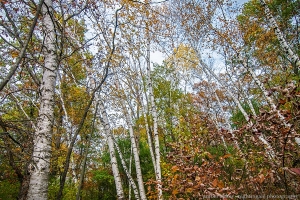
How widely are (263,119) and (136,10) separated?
756 centimetres

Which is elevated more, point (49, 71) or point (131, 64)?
point (131, 64)

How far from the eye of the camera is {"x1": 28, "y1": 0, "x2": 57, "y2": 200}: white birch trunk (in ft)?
6.40

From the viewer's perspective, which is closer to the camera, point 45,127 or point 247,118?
point 45,127

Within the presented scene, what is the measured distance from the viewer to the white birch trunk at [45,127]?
1950 mm

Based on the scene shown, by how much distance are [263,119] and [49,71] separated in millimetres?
2640

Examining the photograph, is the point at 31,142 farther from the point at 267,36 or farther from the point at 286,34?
the point at 286,34

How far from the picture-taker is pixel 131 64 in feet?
29.7

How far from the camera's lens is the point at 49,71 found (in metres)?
2.53

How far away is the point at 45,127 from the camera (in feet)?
7.29

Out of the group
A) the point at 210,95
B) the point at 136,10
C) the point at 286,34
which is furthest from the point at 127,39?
the point at 210,95

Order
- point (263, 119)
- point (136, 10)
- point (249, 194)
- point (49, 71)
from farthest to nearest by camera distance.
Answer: point (136, 10) < point (49, 71) < point (249, 194) < point (263, 119)

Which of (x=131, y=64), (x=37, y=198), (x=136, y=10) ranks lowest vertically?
(x=37, y=198)

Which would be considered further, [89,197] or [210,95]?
[210,95]

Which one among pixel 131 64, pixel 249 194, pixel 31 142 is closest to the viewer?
pixel 249 194
